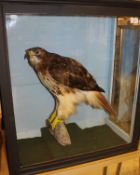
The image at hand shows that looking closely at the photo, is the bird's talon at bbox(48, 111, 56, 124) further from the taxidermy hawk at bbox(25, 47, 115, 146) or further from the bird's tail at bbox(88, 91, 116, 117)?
the bird's tail at bbox(88, 91, 116, 117)

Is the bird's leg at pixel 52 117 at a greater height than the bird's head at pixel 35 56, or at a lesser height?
lesser

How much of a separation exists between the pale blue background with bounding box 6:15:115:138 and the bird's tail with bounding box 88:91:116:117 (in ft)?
0.11

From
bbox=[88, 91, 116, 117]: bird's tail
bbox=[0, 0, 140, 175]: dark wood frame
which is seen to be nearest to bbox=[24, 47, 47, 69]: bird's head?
bbox=[0, 0, 140, 175]: dark wood frame

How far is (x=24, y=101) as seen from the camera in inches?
35.7

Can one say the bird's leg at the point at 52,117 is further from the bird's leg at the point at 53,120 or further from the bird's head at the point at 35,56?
the bird's head at the point at 35,56

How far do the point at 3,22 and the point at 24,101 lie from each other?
37 centimetres

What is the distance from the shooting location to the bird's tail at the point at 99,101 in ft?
3.30

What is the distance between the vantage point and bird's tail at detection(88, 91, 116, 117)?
1004 mm

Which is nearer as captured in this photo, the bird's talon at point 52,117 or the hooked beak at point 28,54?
the hooked beak at point 28,54

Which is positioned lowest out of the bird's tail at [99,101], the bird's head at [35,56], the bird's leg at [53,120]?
the bird's leg at [53,120]

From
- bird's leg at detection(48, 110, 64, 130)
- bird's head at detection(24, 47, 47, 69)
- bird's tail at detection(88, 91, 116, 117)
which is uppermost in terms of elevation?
bird's head at detection(24, 47, 47, 69)

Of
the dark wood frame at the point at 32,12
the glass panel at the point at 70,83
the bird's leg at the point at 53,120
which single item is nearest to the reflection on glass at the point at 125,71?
the glass panel at the point at 70,83

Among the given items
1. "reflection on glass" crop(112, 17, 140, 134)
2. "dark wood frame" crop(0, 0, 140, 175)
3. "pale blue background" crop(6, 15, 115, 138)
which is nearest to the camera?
"dark wood frame" crop(0, 0, 140, 175)

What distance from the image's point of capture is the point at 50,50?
906 millimetres
